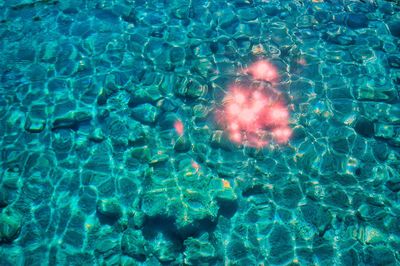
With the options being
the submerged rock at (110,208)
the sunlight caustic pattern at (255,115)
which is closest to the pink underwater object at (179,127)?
the sunlight caustic pattern at (255,115)

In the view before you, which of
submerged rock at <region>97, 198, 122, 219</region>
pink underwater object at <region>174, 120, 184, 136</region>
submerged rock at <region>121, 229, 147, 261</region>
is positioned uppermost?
pink underwater object at <region>174, 120, 184, 136</region>

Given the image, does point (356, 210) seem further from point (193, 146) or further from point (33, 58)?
point (33, 58)

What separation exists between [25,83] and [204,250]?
12.7 feet

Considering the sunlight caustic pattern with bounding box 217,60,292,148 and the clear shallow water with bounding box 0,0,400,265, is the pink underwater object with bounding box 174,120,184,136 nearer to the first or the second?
the clear shallow water with bounding box 0,0,400,265

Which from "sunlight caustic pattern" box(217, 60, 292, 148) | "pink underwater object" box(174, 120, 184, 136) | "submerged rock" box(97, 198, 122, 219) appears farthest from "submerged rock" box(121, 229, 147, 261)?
"sunlight caustic pattern" box(217, 60, 292, 148)

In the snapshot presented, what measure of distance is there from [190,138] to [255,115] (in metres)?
1.08

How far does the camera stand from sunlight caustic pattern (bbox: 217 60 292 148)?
16.1 feet

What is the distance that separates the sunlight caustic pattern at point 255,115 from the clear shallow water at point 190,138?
13 cm

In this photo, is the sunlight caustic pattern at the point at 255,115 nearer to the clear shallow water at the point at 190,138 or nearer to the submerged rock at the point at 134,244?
the clear shallow water at the point at 190,138

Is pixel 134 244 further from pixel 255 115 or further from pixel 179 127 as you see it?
pixel 255 115

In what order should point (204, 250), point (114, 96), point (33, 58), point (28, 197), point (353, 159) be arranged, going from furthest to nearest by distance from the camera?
point (33, 58) → point (114, 96) → point (353, 159) → point (28, 197) → point (204, 250)

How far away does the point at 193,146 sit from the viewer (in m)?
4.82

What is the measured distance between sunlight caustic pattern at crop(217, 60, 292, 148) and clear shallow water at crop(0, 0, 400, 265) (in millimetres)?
131

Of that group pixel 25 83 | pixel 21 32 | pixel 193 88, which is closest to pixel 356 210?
pixel 193 88
